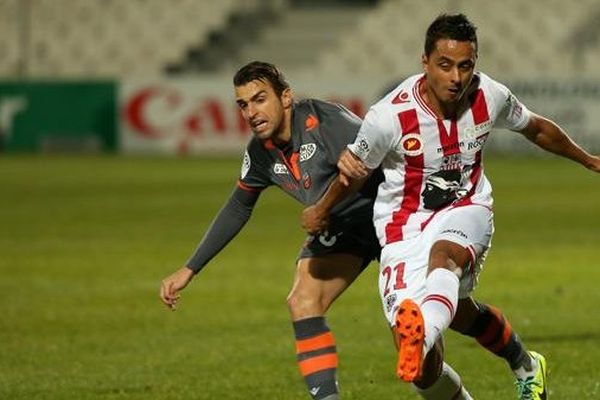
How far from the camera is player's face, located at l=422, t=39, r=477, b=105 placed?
20.6ft

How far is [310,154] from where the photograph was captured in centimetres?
698

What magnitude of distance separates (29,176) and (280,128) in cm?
2231

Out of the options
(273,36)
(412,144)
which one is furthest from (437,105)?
(273,36)

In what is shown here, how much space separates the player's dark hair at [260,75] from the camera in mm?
6828

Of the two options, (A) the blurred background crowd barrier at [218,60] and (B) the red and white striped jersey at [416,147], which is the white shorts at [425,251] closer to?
(B) the red and white striped jersey at [416,147]

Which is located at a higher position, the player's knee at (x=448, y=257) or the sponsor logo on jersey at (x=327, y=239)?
the player's knee at (x=448, y=257)

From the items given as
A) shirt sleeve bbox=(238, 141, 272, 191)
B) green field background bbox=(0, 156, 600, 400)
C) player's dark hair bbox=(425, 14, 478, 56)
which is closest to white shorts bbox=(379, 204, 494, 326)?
player's dark hair bbox=(425, 14, 478, 56)

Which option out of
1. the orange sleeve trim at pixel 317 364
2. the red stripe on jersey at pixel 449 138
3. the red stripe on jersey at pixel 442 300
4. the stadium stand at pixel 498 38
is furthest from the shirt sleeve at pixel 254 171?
the stadium stand at pixel 498 38

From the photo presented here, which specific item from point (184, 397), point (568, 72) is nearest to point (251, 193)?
point (184, 397)

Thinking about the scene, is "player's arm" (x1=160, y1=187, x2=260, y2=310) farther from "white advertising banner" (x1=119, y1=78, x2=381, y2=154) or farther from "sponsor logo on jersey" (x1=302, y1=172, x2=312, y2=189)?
"white advertising banner" (x1=119, y1=78, x2=381, y2=154)

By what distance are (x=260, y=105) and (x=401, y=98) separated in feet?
2.24

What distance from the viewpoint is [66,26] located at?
4169cm

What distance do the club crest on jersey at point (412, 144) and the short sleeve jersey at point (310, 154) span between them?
1.68ft

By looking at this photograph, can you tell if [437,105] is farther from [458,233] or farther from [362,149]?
[458,233]
